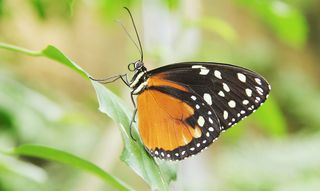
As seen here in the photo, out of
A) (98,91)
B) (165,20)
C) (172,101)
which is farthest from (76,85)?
(98,91)

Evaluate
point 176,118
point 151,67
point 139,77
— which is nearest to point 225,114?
point 176,118

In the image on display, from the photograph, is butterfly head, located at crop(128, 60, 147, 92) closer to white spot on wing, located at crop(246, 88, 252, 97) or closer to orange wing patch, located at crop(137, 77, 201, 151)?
orange wing patch, located at crop(137, 77, 201, 151)

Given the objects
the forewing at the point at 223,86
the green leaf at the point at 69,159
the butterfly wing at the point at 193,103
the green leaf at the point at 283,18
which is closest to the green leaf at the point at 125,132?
the green leaf at the point at 69,159

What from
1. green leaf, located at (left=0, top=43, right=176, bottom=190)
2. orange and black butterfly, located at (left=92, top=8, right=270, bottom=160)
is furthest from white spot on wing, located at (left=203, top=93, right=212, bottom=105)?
green leaf, located at (left=0, top=43, right=176, bottom=190)

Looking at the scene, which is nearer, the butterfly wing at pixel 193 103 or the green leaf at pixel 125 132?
the green leaf at pixel 125 132

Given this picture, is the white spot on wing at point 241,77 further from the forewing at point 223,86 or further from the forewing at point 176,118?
the forewing at point 176,118

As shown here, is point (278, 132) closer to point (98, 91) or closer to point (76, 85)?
point (98, 91)
